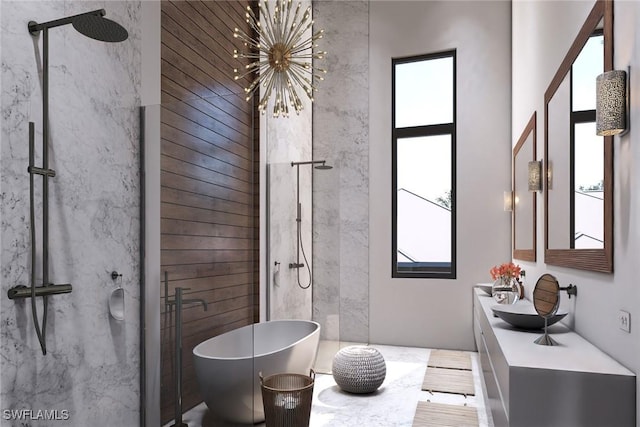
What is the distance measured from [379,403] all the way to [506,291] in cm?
127

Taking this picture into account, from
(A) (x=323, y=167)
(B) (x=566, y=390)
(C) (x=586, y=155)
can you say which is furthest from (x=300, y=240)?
(B) (x=566, y=390)

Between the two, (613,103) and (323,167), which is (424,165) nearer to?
(323,167)

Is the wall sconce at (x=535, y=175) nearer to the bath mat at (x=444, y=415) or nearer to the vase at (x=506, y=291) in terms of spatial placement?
the vase at (x=506, y=291)

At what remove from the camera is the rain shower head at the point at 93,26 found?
1863mm

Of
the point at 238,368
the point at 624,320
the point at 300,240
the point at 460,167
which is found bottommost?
the point at 238,368

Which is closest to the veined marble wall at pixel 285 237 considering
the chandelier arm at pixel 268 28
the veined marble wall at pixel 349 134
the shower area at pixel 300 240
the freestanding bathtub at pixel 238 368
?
the shower area at pixel 300 240

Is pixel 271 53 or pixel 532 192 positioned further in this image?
pixel 271 53

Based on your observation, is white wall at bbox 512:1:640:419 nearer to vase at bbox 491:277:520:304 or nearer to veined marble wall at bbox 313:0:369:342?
vase at bbox 491:277:520:304

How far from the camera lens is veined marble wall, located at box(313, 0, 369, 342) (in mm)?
5730

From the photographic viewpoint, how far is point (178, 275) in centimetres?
249

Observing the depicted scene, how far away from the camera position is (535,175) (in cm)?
350

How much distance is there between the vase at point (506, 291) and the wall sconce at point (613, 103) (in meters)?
1.71

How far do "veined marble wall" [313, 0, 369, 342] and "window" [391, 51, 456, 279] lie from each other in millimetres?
373

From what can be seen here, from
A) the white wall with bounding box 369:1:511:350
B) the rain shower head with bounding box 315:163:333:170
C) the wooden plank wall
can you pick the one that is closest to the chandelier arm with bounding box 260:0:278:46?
the rain shower head with bounding box 315:163:333:170
